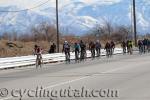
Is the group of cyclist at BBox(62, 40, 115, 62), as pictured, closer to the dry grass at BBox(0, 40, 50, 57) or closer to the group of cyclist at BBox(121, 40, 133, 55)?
the group of cyclist at BBox(121, 40, 133, 55)

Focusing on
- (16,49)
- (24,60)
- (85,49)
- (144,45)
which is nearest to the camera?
(24,60)

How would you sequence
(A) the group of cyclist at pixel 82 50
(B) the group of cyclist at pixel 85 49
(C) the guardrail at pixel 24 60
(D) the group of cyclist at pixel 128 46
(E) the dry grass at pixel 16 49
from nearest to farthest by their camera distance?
(C) the guardrail at pixel 24 60, (B) the group of cyclist at pixel 85 49, (A) the group of cyclist at pixel 82 50, (D) the group of cyclist at pixel 128 46, (E) the dry grass at pixel 16 49

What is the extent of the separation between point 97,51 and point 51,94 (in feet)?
93.1

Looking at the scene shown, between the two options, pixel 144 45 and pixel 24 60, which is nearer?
pixel 24 60

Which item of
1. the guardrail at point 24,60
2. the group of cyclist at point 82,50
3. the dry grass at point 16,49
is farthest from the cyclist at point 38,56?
the dry grass at point 16,49

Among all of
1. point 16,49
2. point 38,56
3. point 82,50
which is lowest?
point 38,56

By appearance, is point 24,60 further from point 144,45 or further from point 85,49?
point 144,45

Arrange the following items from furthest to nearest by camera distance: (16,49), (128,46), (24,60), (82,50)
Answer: (16,49) → (128,46) → (82,50) → (24,60)

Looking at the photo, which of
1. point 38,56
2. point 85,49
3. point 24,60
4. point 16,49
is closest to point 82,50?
point 85,49

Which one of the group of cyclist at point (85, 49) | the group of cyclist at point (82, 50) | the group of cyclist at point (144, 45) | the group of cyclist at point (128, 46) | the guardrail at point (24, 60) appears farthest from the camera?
the group of cyclist at point (144, 45)

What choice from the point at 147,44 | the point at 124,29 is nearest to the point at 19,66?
the point at 147,44

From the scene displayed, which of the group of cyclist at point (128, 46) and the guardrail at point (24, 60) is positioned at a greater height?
the group of cyclist at point (128, 46)

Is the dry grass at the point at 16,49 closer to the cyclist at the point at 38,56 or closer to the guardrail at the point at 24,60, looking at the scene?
the guardrail at the point at 24,60

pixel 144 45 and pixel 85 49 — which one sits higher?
pixel 144 45
